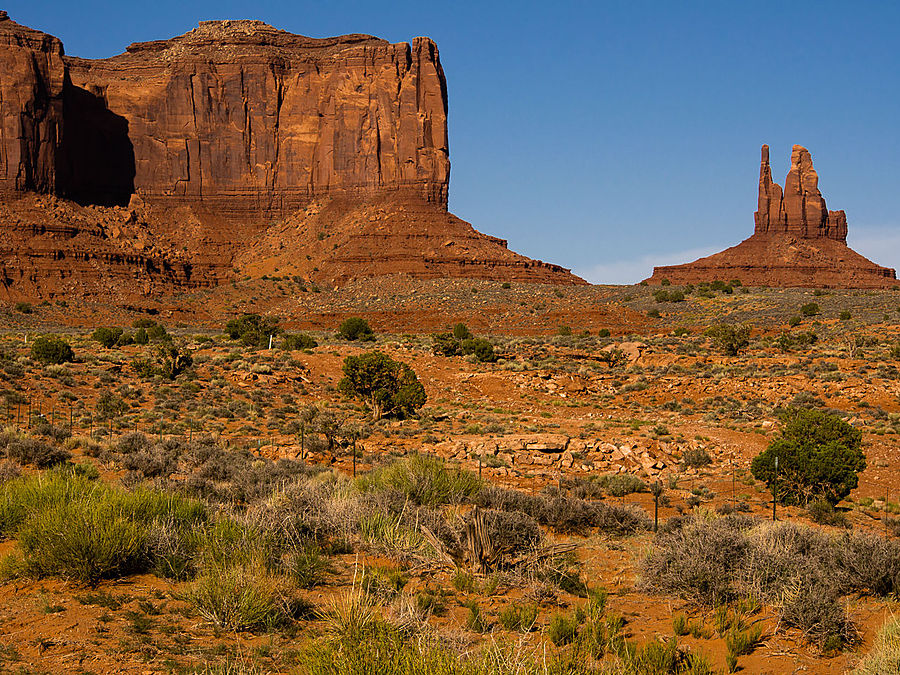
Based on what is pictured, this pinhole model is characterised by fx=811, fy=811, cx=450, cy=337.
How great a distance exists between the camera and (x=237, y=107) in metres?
110

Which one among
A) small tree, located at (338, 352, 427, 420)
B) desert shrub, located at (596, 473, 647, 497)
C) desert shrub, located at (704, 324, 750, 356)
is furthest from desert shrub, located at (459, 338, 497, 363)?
desert shrub, located at (596, 473, 647, 497)

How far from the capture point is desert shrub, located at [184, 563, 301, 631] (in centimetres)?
750

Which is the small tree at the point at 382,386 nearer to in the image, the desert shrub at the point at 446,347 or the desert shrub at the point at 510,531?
the desert shrub at the point at 446,347

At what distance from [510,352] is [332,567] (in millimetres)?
36204

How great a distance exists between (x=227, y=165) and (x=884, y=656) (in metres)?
111

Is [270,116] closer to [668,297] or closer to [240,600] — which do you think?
[668,297]

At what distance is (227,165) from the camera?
10875 centimetres

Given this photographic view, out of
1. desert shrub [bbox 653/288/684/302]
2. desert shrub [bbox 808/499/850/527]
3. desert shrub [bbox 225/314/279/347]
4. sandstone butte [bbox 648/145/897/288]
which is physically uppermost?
sandstone butte [bbox 648/145/897/288]

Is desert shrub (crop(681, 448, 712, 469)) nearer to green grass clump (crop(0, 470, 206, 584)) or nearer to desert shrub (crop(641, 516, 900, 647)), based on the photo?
desert shrub (crop(641, 516, 900, 647))

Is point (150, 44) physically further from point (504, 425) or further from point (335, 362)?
point (504, 425)

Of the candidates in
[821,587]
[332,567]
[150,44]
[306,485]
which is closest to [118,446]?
[306,485]

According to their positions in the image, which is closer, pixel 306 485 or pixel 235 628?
pixel 235 628

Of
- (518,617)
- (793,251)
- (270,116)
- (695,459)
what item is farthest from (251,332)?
(793,251)

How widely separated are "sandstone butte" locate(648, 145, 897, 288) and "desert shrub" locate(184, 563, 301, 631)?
4610 inches
